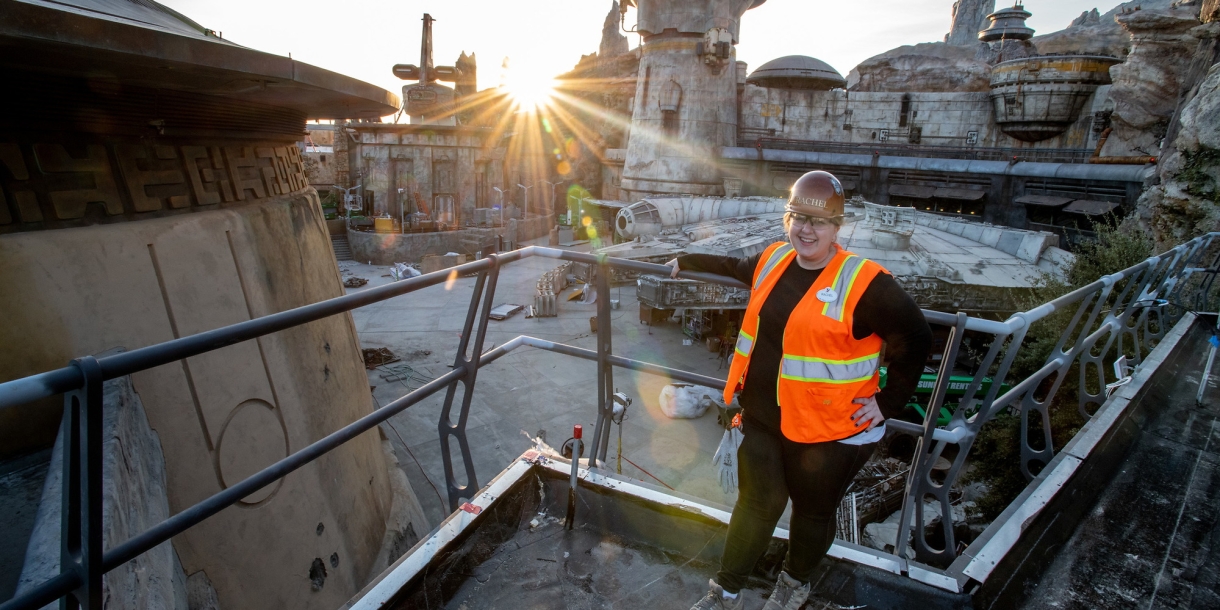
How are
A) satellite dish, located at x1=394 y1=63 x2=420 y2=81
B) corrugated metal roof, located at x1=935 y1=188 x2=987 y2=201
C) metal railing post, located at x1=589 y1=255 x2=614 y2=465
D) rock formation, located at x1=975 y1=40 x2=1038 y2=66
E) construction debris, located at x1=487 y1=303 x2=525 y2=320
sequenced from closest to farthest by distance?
metal railing post, located at x1=589 y1=255 x2=614 y2=465 → construction debris, located at x1=487 y1=303 x2=525 y2=320 → corrugated metal roof, located at x1=935 y1=188 x2=987 y2=201 → rock formation, located at x1=975 y1=40 x2=1038 y2=66 → satellite dish, located at x1=394 y1=63 x2=420 y2=81

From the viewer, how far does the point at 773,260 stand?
7.97 ft

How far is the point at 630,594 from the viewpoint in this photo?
Result: 2.44m

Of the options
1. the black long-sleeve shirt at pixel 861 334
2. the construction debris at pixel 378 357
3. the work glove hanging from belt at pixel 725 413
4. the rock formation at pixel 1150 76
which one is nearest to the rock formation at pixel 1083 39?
the rock formation at pixel 1150 76

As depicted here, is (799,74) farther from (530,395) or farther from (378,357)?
(378,357)

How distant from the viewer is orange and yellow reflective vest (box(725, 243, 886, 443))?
211cm

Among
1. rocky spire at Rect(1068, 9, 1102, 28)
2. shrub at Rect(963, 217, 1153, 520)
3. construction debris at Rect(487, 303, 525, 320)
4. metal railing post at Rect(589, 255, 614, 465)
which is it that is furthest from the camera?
rocky spire at Rect(1068, 9, 1102, 28)

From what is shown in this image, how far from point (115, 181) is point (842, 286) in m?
3.32

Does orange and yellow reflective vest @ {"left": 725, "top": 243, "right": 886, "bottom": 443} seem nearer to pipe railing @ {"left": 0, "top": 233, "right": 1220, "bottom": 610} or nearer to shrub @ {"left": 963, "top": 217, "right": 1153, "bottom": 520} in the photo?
pipe railing @ {"left": 0, "top": 233, "right": 1220, "bottom": 610}

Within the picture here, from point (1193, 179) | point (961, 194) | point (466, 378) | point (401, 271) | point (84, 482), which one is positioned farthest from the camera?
point (401, 271)

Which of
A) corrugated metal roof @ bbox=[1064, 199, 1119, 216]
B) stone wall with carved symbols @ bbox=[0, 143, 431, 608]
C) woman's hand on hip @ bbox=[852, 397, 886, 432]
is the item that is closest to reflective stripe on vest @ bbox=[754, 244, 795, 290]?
woman's hand on hip @ bbox=[852, 397, 886, 432]

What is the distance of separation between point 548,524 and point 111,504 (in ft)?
5.57

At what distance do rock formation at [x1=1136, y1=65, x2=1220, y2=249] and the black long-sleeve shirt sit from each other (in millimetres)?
10532

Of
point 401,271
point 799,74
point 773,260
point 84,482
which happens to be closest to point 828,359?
point 773,260

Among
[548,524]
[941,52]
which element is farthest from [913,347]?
[941,52]
